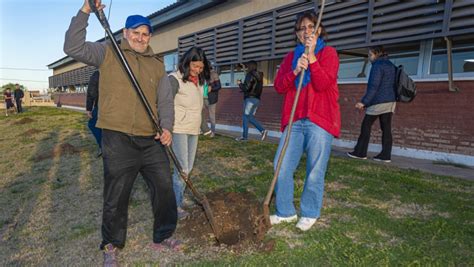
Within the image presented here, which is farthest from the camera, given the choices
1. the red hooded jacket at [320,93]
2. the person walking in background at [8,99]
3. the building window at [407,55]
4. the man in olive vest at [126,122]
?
the person walking in background at [8,99]

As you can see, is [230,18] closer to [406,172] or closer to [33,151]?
[33,151]

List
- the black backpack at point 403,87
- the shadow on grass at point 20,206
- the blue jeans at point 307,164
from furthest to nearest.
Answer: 1. the black backpack at point 403,87
2. the shadow on grass at point 20,206
3. the blue jeans at point 307,164

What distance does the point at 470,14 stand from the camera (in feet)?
16.1

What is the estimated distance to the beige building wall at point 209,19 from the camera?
31.3 feet

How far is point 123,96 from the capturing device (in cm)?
227

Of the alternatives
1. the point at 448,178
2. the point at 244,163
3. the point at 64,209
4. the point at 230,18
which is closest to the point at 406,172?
the point at 448,178

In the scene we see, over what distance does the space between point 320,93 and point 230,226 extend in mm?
1417

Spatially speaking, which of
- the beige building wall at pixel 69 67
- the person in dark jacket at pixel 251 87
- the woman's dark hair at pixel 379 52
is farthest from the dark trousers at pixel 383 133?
the beige building wall at pixel 69 67

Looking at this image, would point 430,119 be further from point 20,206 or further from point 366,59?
point 20,206

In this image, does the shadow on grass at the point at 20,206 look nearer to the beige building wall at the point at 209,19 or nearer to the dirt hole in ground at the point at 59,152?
the dirt hole in ground at the point at 59,152

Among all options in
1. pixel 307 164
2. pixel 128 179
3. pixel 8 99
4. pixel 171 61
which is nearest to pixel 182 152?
pixel 128 179

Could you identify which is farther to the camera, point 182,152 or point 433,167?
point 433,167

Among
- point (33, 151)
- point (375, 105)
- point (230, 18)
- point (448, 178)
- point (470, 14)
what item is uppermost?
point (230, 18)

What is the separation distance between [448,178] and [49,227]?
5126 millimetres
